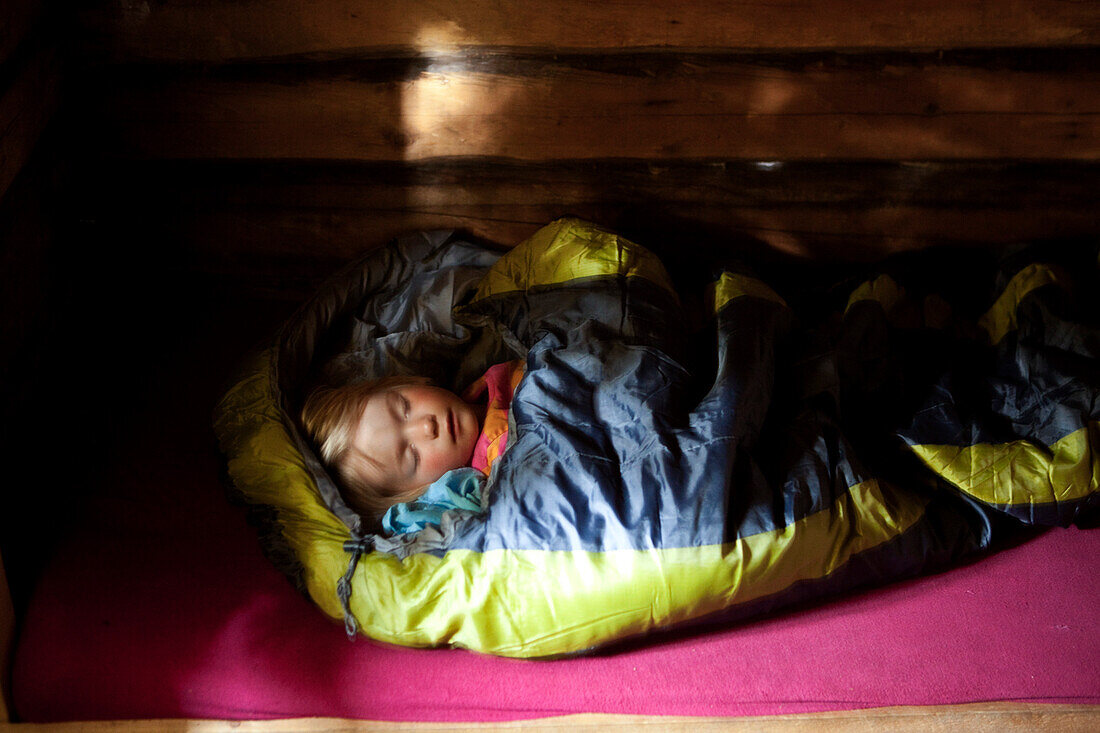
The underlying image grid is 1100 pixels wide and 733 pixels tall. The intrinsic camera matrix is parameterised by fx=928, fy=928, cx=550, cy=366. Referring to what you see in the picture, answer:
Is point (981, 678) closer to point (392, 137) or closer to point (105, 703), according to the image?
point (105, 703)

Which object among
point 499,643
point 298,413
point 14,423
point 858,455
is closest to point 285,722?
point 499,643

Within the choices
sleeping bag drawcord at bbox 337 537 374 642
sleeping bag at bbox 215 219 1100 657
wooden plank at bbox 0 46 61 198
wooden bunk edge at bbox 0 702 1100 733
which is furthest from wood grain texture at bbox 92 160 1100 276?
wooden bunk edge at bbox 0 702 1100 733

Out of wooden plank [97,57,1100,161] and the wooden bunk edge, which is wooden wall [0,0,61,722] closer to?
wooden plank [97,57,1100,161]

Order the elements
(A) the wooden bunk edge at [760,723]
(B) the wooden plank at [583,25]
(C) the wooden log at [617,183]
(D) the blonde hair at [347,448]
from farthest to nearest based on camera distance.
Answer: (C) the wooden log at [617,183] → (B) the wooden plank at [583,25] → (D) the blonde hair at [347,448] → (A) the wooden bunk edge at [760,723]

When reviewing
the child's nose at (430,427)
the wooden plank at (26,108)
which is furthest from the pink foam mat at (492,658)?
the wooden plank at (26,108)

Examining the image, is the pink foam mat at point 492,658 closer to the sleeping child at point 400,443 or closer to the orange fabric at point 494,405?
the sleeping child at point 400,443

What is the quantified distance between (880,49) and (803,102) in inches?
6.4

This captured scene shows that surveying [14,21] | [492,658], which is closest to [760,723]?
[492,658]

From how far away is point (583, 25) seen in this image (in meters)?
1.72

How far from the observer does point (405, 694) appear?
124 cm

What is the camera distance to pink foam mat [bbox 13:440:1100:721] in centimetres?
124

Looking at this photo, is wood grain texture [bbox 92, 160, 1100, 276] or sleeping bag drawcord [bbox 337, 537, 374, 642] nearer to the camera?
sleeping bag drawcord [bbox 337, 537, 374, 642]

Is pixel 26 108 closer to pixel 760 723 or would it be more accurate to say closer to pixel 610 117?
pixel 610 117

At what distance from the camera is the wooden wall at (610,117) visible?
1.71 metres
